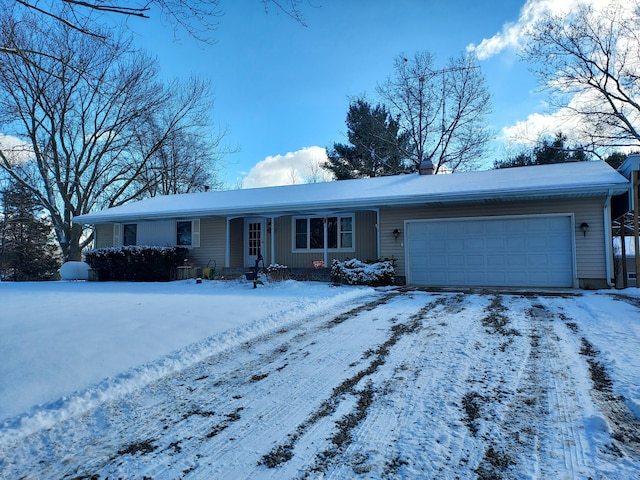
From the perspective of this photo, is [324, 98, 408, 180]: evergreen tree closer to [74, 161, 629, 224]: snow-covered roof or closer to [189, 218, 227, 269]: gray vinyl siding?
[74, 161, 629, 224]: snow-covered roof

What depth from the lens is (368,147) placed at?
83.5 ft

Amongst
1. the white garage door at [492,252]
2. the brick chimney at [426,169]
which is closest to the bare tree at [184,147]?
the brick chimney at [426,169]

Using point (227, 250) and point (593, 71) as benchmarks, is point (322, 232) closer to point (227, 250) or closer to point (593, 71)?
point (227, 250)

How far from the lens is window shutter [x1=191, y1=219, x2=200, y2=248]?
1445 centimetres

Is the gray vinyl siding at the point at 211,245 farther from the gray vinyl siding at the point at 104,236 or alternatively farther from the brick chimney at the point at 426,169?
the brick chimney at the point at 426,169

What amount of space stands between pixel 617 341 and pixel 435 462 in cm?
340

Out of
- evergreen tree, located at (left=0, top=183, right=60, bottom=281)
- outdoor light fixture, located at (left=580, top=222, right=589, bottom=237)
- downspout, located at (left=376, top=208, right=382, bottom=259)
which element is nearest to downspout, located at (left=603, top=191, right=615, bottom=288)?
outdoor light fixture, located at (left=580, top=222, right=589, bottom=237)

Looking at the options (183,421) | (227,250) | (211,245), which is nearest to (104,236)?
(211,245)

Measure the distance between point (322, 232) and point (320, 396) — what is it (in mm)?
10358

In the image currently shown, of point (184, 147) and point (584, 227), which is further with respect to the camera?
point (184, 147)

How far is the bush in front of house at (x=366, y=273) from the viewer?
10.4 metres

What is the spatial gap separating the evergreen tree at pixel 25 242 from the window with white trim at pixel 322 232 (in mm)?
19949

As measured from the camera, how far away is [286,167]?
1289 inches

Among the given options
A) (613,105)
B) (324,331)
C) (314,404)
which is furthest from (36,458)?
(613,105)
